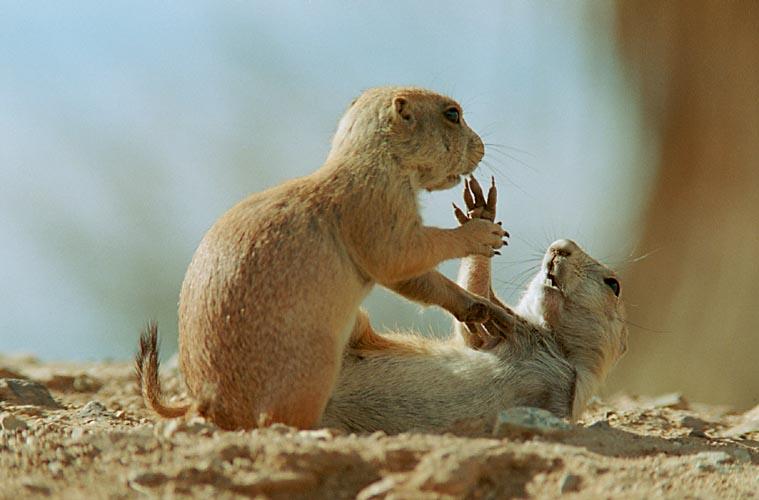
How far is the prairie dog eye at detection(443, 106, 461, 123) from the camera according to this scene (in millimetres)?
6320

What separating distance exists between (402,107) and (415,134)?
0.17 meters

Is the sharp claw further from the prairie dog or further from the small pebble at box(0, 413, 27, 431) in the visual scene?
the small pebble at box(0, 413, 27, 431)

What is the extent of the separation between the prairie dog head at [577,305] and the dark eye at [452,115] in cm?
119

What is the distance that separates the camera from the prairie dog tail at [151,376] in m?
5.61

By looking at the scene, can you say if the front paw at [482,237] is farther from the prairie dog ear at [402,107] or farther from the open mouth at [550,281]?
the open mouth at [550,281]

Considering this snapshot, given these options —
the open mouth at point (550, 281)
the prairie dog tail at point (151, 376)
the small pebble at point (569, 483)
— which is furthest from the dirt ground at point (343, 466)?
the open mouth at point (550, 281)

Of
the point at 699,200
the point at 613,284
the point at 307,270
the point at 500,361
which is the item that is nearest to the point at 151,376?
the point at 307,270

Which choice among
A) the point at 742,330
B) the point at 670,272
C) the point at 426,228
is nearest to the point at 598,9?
the point at 670,272

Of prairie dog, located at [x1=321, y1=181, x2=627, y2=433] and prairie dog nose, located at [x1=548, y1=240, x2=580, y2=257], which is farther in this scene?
prairie dog nose, located at [x1=548, y1=240, x2=580, y2=257]

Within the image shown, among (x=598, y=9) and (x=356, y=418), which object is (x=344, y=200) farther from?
(x=598, y=9)

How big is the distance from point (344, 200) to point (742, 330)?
801 cm

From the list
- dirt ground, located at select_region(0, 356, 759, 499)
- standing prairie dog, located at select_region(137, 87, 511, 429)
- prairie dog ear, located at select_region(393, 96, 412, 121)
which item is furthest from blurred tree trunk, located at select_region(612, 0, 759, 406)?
dirt ground, located at select_region(0, 356, 759, 499)

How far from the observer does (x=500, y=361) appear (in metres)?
6.58

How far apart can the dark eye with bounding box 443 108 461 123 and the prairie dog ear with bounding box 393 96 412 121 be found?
32 centimetres
